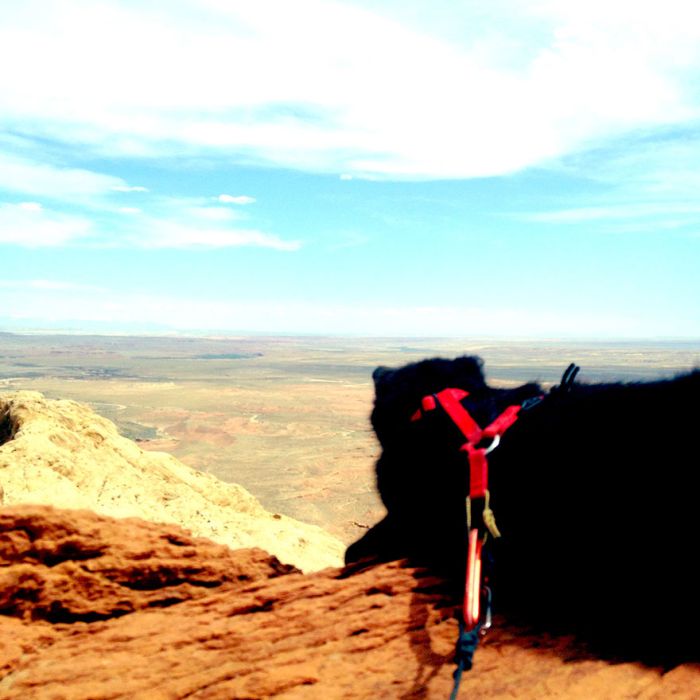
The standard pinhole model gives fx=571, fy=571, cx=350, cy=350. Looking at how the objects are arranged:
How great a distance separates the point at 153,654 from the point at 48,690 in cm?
48

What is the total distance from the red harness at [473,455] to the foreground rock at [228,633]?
293mm

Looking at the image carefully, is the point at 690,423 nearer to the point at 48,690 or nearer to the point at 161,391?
the point at 48,690

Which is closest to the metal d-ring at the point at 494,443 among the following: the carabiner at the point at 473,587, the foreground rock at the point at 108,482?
the carabiner at the point at 473,587

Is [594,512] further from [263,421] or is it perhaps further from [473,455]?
[263,421]

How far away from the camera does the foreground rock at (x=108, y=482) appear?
4.63m

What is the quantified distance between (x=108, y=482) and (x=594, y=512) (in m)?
4.60

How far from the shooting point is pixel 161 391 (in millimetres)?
A: 72438

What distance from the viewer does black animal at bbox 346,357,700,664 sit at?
2.38 meters

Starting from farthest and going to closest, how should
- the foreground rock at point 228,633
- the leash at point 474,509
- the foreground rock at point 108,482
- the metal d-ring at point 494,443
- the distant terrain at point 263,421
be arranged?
the distant terrain at point 263,421 → the foreground rock at point 108,482 → the metal d-ring at point 494,443 → the foreground rock at point 228,633 → the leash at point 474,509

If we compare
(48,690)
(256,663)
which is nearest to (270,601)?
(256,663)

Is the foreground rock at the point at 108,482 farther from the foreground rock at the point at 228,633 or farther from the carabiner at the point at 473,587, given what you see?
the carabiner at the point at 473,587

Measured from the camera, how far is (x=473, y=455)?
262cm

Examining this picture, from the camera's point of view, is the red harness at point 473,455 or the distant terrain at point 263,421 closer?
the red harness at point 473,455

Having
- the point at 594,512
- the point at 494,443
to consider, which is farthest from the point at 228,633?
the point at 594,512
